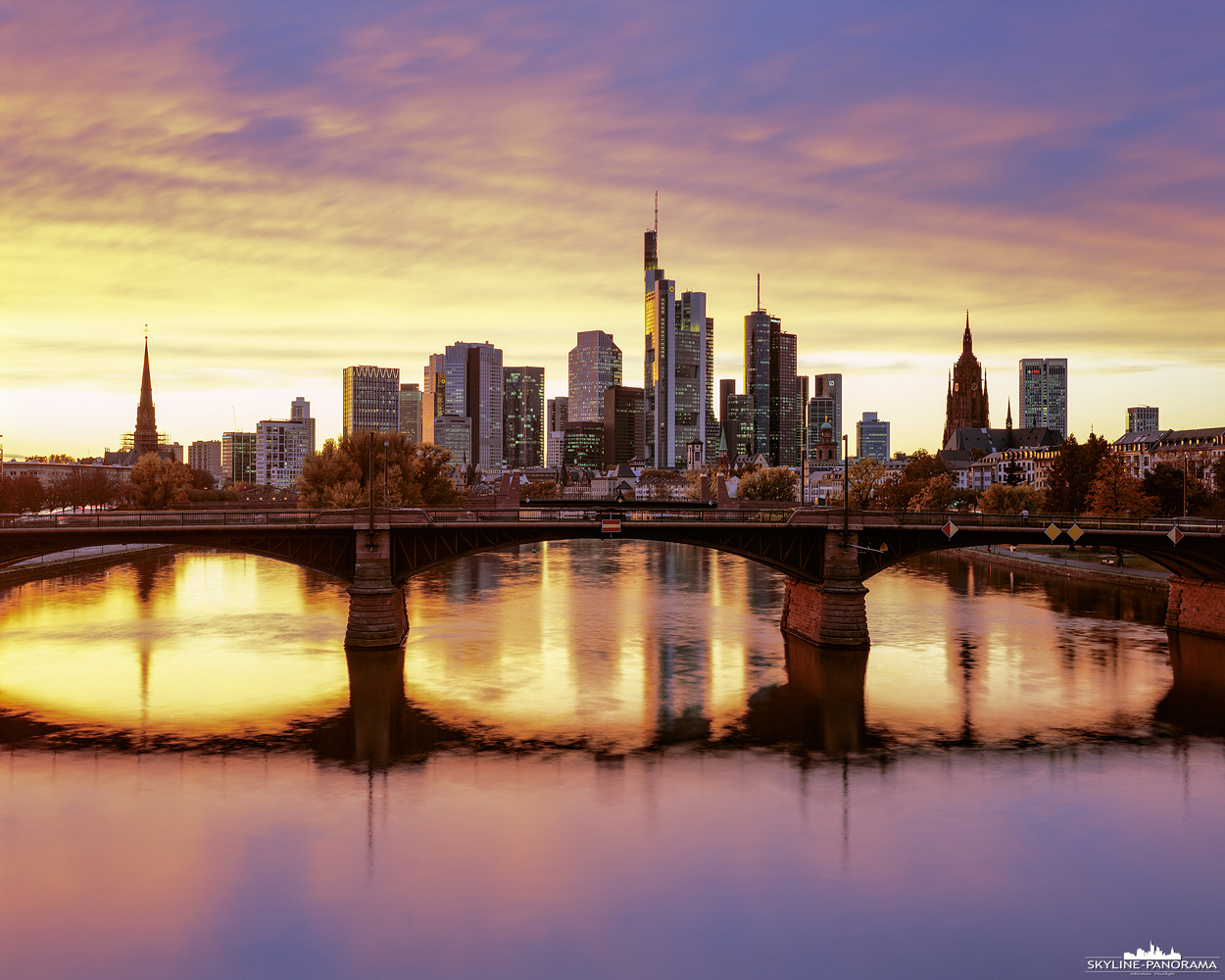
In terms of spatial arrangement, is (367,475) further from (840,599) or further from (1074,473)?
(1074,473)

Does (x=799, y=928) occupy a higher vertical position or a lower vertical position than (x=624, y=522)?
lower

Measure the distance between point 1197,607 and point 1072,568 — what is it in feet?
122

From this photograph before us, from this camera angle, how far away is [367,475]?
12456 cm

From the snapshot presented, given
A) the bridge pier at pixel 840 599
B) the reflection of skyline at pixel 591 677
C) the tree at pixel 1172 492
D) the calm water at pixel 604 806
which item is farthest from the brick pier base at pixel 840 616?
the tree at pixel 1172 492

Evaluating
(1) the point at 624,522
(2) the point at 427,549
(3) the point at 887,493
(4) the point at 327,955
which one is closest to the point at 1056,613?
(1) the point at 624,522

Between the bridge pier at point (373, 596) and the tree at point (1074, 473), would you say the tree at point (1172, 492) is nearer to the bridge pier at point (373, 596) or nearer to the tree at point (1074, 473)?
the tree at point (1074, 473)

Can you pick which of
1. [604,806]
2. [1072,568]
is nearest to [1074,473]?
[1072,568]

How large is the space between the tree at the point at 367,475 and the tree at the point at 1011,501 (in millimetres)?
81522

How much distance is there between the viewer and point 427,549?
6669 cm

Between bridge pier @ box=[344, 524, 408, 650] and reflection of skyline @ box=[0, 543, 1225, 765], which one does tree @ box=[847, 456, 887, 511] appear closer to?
reflection of skyline @ box=[0, 543, 1225, 765]

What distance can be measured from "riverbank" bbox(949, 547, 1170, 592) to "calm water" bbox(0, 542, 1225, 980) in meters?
26.7

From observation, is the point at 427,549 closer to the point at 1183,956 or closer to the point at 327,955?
the point at 327,955

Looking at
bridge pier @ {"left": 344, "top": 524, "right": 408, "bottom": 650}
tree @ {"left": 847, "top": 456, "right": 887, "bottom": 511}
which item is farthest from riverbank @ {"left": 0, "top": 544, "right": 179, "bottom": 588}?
tree @ {"left": 847, "top": 456, "right": 887, "bottom": 511}

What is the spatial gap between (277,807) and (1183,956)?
30945 mm
